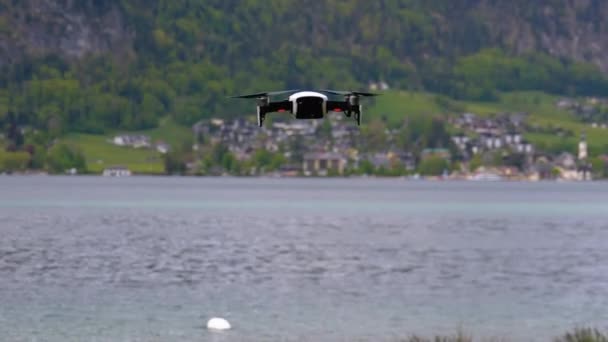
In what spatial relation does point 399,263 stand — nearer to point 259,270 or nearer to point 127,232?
point 259,270

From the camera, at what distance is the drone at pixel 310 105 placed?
33.0 m

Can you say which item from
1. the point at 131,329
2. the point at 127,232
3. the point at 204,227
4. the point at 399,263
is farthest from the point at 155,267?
the point at 204,227

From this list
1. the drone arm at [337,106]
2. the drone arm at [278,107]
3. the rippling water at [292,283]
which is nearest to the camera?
the drone arm at [278,107]

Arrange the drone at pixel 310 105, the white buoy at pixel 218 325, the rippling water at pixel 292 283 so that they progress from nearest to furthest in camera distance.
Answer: the drone at pixel 310 105 < the white buoy at pixel 218 325 < the rippling water at pixel 292 283

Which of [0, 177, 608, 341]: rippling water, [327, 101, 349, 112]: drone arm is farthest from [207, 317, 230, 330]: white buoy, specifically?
[327, 101, 349, 112]: drone arm

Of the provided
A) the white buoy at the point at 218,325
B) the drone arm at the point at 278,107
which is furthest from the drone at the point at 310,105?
the white buoy at the point at 218,325

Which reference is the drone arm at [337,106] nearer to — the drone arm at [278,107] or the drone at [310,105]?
the drone at [310,105]

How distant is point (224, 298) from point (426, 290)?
13.8 meters

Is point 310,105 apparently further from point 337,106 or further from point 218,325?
point 218,325

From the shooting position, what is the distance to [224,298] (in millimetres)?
85562

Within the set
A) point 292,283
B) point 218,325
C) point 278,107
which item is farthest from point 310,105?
point 292,283

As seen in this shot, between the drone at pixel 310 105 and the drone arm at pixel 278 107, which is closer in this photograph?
the drone at pixel 310 105

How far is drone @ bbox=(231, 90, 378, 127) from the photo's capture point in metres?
33.0

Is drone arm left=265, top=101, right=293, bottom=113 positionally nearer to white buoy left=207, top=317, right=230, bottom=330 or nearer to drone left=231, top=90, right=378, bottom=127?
drone left=231, top=90, right=378, bottom=127
